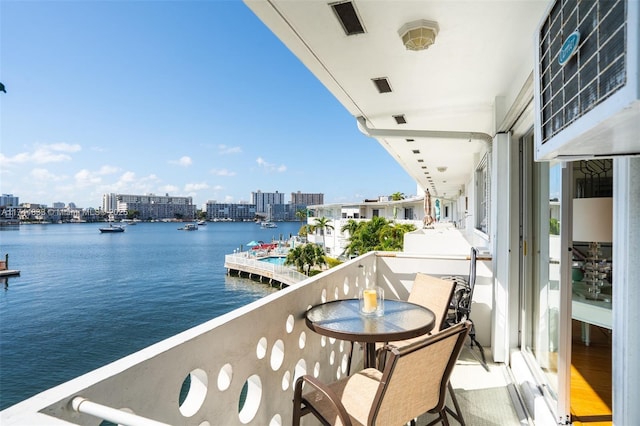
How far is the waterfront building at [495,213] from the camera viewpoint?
2.94 feet

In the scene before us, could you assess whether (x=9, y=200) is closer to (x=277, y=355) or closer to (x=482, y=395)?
(x=277, y=355)

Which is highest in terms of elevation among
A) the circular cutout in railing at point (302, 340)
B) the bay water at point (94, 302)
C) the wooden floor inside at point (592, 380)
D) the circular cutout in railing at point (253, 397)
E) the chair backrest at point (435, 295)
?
the chair backrest at point (435, 295)

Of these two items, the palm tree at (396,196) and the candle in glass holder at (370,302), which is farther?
the palm tree at (396,196)

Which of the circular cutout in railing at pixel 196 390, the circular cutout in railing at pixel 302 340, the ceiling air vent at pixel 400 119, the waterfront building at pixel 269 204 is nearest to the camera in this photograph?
the circular cutout in railing at pixel 196 390

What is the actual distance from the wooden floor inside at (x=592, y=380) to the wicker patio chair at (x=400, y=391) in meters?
0.81

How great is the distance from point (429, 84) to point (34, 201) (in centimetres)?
8827

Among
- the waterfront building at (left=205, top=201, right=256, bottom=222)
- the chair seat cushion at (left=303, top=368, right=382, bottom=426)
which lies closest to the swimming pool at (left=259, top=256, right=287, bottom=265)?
the chair seat cushion at (left=303, top=368, right=382, bottom=426)

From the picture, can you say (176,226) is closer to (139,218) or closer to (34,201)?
(139,218)

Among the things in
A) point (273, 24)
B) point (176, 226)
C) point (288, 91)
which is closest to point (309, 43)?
point (273, 24)

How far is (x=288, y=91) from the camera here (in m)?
48.2

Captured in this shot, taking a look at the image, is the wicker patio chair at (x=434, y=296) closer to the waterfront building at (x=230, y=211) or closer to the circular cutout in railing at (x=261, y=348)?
the circular cutout in railing at (x=261, y=348)

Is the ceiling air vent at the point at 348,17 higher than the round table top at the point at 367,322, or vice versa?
the ceiling air vent at the point at 348,17

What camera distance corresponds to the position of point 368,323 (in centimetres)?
215

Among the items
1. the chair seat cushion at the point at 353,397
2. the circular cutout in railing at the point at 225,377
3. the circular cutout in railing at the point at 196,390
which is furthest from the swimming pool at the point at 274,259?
the circular cutout in railing at the point at 196,390
